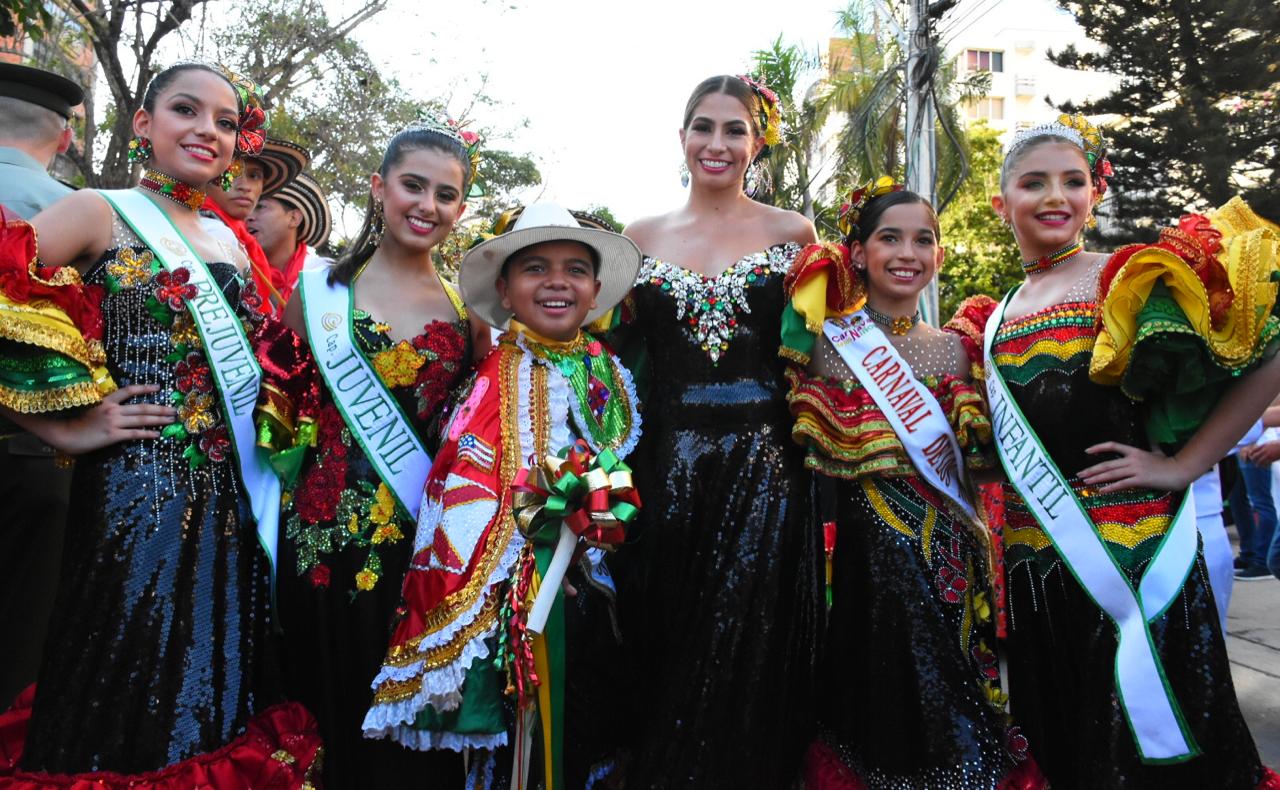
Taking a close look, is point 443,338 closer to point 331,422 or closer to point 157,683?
point 331,422

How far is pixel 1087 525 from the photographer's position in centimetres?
280

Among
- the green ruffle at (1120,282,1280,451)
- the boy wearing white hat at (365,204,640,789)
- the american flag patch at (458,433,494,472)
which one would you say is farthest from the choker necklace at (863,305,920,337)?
the american flag patch at (458,433,494,472)

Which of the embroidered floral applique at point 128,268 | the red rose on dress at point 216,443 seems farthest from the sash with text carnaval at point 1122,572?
the embroidered floral applique at point 128,268

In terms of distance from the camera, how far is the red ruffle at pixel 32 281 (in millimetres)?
2438

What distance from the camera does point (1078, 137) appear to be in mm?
3104

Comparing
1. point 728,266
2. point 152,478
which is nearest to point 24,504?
point 152,478

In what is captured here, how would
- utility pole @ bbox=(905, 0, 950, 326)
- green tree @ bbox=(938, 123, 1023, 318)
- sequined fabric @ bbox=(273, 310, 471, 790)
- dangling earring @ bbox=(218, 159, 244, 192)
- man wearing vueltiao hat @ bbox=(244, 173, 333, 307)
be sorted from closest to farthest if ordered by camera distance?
sequined fabric @ bbox=(273, 310, 471, 790)
dangling earring @ bbox=(218, 159, 244, 192)
man wearing vueltiao hat @ bbox=(244, 173, 333, 307)
utility pole @ bbox=(905, 0, 950, 326)
green tree @ bbox=(938, 123, 1023, 318)

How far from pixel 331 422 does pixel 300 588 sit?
50cm

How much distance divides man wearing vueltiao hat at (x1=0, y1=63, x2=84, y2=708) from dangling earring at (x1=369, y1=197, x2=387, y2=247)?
Answer: 1.27 meters

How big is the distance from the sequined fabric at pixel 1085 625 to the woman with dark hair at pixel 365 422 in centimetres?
171

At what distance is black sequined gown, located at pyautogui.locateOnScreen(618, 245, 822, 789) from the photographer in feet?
9.37

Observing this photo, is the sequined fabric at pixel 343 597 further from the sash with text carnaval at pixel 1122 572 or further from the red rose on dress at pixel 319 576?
the sash with text carnaval at pixel 1122 572

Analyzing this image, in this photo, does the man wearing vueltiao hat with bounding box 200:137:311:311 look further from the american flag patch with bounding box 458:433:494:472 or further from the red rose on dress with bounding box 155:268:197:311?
the american flag patch with bounding box 458:433:494:472

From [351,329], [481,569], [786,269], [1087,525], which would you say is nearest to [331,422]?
[351,329]
